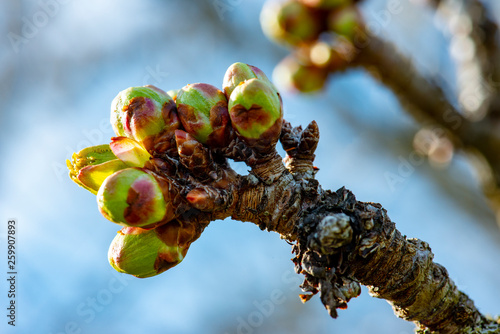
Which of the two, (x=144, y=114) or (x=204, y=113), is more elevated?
(x=204, y=113)

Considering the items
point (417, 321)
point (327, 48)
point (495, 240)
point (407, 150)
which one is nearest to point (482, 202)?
point (495, 240)

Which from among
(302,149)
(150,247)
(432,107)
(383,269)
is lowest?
(150,247)

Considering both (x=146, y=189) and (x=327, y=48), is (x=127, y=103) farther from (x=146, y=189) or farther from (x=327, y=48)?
(x=327, y=48)

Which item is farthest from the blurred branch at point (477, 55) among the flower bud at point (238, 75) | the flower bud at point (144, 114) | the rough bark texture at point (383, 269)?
the flower bud at point (144, 114)

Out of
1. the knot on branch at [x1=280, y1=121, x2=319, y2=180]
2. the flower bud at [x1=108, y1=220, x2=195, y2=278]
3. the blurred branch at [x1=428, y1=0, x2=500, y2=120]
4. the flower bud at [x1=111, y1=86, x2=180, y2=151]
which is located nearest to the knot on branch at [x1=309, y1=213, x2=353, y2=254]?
the knot on branch at [x1=280, y1=121, x2=319, y2=180]

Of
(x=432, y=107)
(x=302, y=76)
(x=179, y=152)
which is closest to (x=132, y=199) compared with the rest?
(x=179, y=152)

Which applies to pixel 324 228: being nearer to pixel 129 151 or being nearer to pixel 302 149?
pixel 302 149
